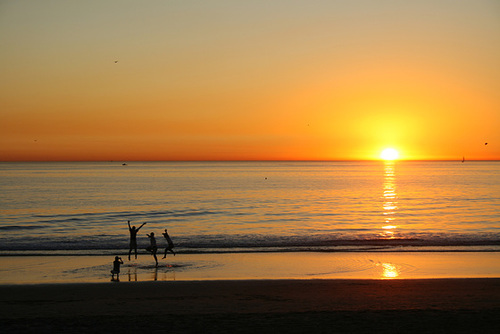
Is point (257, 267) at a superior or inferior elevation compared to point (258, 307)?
inferior

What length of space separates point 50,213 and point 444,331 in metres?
50.2

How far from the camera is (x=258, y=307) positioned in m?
14.3

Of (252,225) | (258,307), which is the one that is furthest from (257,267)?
(252,225)

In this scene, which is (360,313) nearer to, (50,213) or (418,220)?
(418,220)

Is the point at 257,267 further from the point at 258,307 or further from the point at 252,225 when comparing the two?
the point at 252,225

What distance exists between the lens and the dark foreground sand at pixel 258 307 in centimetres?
1217

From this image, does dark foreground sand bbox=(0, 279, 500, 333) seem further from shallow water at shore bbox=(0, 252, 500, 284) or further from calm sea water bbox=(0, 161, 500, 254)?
calm sea water bbox=(0, 161, 500, 254)

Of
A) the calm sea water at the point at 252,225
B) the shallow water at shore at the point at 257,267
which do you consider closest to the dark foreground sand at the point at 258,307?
the shallow water at shore at the point at 257,267

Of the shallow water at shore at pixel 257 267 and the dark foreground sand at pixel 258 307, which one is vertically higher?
the dark foreground sand at pixel 258 307

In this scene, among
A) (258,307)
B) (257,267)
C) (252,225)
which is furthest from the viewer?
(252,225)

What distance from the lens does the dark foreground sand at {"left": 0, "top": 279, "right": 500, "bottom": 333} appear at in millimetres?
12172

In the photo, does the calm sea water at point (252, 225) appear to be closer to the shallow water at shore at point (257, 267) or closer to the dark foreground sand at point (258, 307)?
the shallow water at shore at point (257, 267)

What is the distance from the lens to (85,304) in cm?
1484

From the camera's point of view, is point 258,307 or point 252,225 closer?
point 258,307
